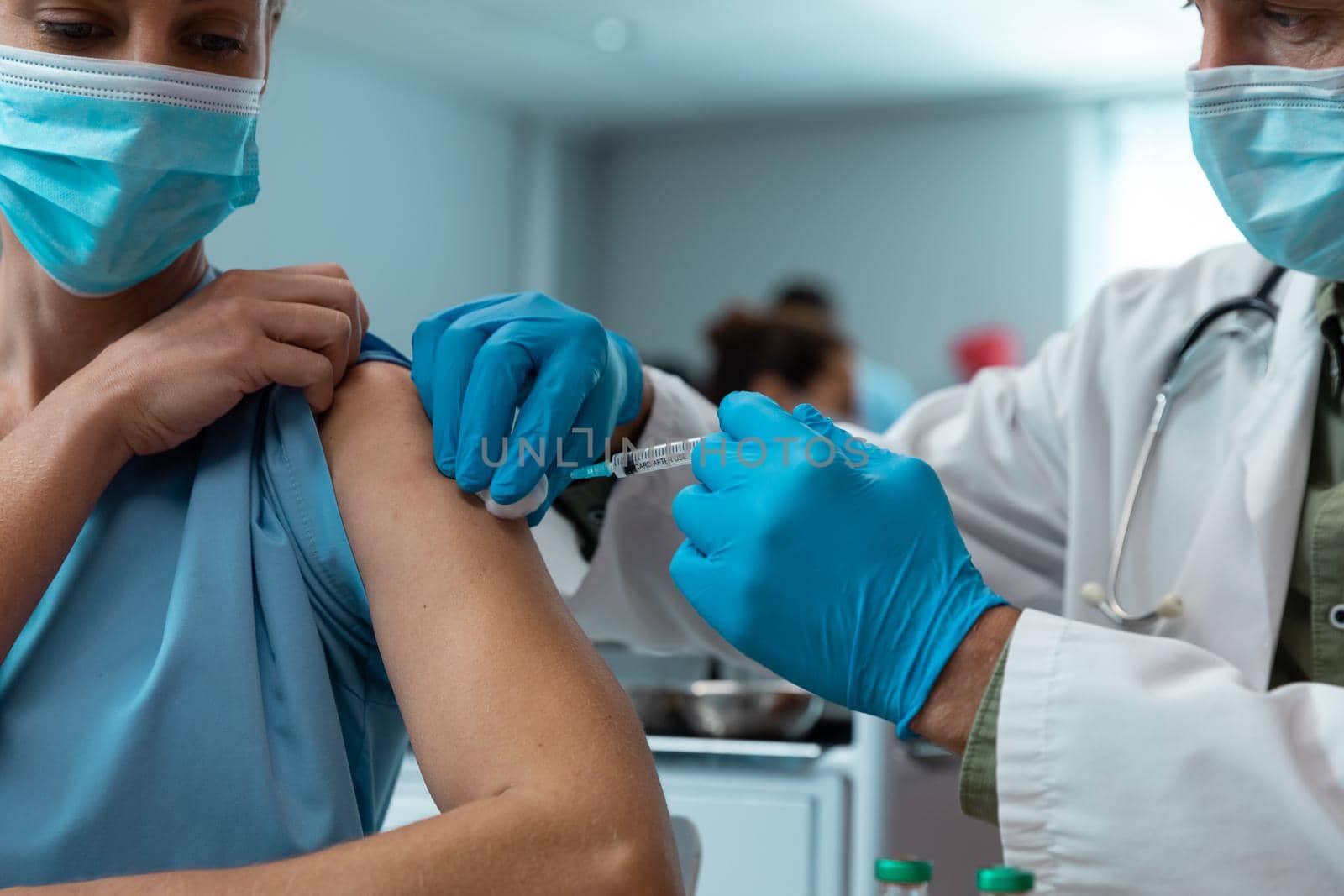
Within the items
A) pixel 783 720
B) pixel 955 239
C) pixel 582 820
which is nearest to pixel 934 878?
pixel 783 720

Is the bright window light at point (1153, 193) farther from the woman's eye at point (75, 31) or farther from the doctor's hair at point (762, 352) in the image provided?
the woman's eye at point (75, 31)

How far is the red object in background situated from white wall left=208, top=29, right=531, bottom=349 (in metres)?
2.34

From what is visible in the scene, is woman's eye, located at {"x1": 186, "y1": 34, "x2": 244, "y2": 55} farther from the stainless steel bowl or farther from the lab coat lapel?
the stainless steel bowl

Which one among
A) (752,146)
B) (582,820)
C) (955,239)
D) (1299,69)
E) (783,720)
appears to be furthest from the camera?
(752,146)

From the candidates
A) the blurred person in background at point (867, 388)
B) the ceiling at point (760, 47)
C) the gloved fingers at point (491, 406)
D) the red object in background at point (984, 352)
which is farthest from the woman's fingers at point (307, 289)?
the red object in background at point (984, 352)

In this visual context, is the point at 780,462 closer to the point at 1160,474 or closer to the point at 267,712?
the point at 267,712

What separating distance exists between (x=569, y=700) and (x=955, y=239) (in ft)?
19.6

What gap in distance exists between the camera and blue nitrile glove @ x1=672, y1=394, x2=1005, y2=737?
1.07m

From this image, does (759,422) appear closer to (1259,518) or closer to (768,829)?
(1259,518)

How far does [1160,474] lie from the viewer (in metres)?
1.44

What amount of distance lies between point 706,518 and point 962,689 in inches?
9.6

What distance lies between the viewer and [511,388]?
1115mm

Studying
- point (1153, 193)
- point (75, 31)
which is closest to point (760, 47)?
point (1153, 193)

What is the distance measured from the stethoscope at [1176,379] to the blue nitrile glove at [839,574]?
35 cm
